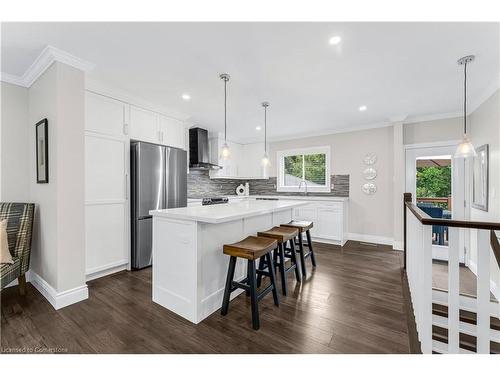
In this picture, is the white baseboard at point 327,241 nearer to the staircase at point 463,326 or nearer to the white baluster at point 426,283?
the staircase at point 463,326

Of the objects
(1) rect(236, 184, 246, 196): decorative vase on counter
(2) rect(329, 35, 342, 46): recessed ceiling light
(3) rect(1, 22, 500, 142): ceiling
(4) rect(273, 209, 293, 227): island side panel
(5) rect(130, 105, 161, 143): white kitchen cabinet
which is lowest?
(4) rect(273, 209, 293, 227): island side panel

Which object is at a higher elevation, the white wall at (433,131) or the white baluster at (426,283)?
the white wall at (433,131)

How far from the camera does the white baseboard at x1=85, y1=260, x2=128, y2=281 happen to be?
9.14 ft

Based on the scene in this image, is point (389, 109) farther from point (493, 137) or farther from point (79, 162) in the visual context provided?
point (79, 162)

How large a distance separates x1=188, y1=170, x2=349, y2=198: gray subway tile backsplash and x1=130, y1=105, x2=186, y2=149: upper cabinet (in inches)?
49.6

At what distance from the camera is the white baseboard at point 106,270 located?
279cm

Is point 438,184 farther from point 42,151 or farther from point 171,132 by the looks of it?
point 42,151

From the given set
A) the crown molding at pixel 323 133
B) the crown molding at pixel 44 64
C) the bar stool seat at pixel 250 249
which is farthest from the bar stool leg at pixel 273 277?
the crown molding at pixel 323 133

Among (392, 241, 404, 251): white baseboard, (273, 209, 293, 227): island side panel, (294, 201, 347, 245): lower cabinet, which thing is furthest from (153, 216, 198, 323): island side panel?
(392, 241, 404, 251): white baseboard

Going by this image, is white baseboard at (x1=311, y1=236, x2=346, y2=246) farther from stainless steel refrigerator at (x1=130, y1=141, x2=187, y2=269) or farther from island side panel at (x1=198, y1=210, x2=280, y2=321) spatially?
stainless steel refrigerator at (x1=130, y1=141, x2=187, y2=269)

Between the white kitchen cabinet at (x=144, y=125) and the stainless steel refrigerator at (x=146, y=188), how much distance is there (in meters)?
0.17

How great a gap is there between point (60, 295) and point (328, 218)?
4.09 m

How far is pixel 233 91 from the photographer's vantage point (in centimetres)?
296
